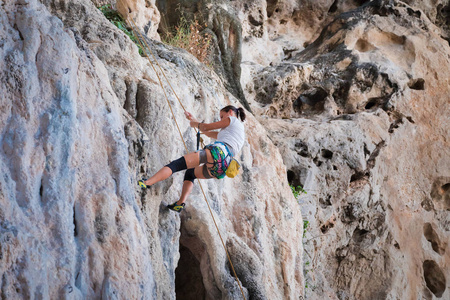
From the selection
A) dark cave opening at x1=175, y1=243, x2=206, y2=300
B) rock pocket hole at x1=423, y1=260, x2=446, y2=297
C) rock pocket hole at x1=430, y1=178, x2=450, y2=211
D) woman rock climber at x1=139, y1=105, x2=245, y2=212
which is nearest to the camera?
woman rock climber at x1=139, y1=105, x2=245, y2=212

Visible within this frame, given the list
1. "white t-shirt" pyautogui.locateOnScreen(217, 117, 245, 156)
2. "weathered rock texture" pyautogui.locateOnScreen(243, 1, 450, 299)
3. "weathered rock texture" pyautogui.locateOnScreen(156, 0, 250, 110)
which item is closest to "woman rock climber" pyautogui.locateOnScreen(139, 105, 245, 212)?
"white t-shirt" pyautogui.locateOnScreen(217, 117, 245, 156)

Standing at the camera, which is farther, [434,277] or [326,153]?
[434,277]

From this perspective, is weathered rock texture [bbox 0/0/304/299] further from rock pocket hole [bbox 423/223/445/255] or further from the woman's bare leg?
rock pocket hole [bbox 423/223/445/255]

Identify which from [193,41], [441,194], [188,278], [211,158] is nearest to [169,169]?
[211,158]

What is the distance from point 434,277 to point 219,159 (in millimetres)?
7119

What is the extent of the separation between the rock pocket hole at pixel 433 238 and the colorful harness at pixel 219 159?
672 cm

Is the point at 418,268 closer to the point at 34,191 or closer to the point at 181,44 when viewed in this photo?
the point at 181,44

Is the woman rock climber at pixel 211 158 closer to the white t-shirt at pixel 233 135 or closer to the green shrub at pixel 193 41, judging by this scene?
the white t-shirt at pixel 233 135

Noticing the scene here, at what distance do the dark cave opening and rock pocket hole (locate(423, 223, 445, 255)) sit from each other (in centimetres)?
606

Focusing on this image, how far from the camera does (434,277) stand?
Answer: 948 cm

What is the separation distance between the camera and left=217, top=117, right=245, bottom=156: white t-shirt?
4.46 metres

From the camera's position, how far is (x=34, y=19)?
338cm

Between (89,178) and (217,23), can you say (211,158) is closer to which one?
(89,178)

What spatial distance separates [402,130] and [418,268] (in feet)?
8.86
